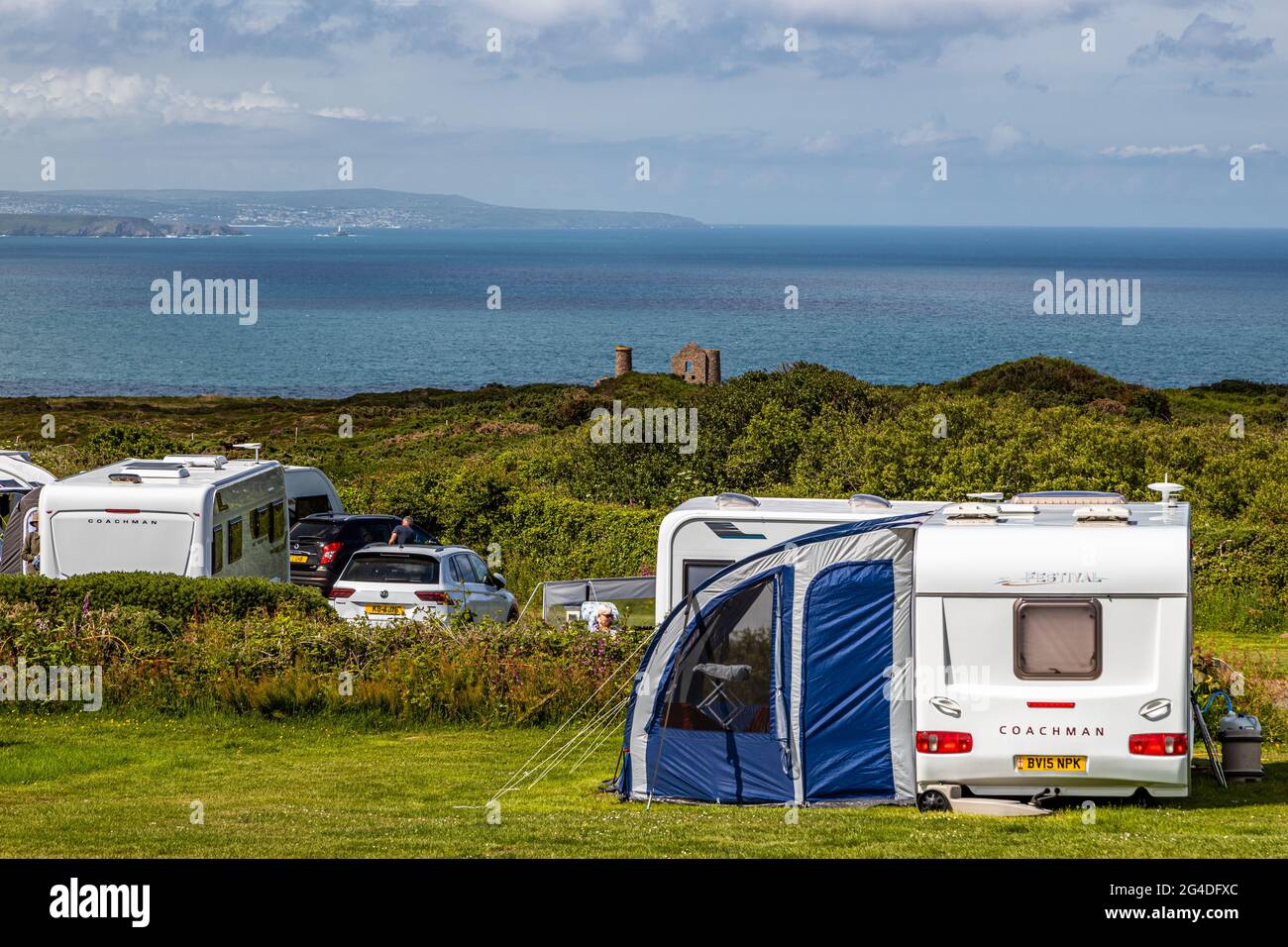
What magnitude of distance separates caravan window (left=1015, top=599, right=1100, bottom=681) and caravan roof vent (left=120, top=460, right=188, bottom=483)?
1281cm

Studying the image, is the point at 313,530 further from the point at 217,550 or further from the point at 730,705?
the point at 730,705

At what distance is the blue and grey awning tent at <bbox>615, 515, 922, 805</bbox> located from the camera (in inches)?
478

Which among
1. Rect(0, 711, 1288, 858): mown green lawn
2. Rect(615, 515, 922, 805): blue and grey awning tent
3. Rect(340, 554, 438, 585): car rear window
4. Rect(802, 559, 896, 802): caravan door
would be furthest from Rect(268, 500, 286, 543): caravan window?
Rect(802, 559, 896, 802): caravan door

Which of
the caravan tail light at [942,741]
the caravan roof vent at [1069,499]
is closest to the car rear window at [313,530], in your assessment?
the caravan roof vent at [1069,499]

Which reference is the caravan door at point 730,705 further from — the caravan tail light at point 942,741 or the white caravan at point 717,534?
the white caravan at point 717,534

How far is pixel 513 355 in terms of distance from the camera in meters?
143

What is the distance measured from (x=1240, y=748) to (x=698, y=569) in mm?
6121

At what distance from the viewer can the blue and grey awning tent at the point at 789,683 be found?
1214 centimetres

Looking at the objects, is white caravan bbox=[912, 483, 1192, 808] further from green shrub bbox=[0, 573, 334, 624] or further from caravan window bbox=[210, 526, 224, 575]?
caravan window bbox=[210, 526, 224, 575]

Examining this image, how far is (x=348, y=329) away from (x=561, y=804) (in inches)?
6147

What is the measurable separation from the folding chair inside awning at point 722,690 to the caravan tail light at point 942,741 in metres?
1.78
